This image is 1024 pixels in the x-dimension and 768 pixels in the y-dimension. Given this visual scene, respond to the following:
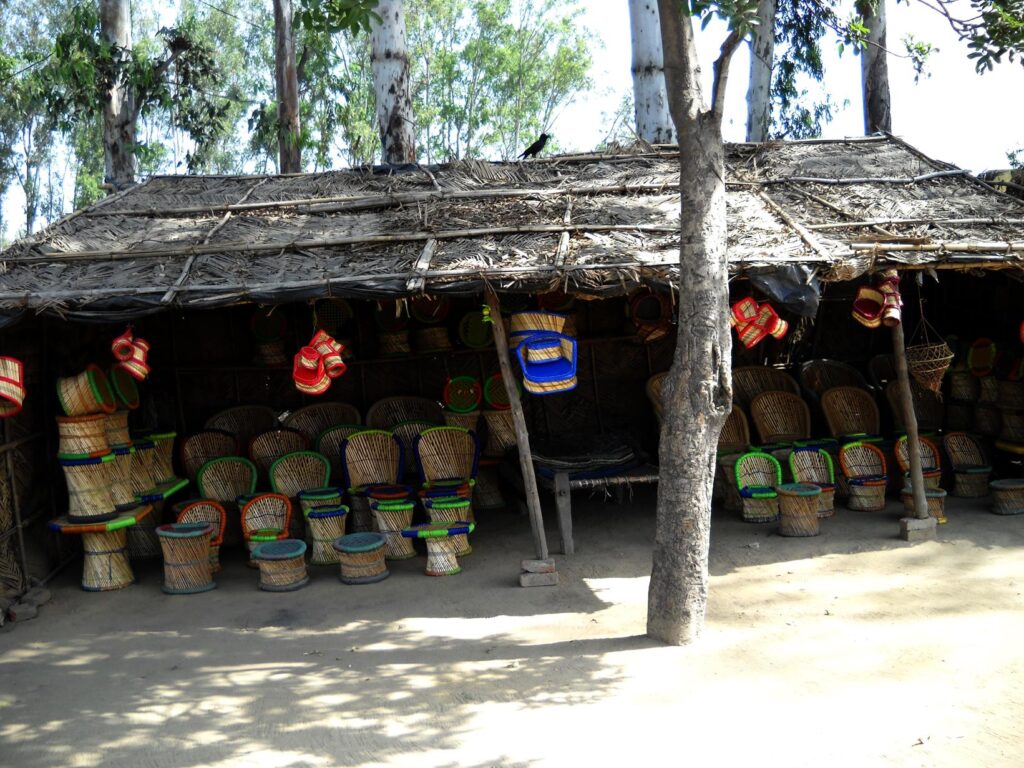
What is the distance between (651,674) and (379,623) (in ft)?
6.28

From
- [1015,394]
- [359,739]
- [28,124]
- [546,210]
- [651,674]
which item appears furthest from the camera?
[28,124]

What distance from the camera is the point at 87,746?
4.38 metres

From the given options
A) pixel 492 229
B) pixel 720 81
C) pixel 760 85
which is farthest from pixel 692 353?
pixel 760 85

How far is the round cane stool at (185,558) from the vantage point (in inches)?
264

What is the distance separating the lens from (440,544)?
6828mm

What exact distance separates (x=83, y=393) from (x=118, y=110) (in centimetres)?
837

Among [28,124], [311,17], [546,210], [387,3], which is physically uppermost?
[28,124]

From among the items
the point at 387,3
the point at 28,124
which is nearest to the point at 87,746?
the point at 387,3

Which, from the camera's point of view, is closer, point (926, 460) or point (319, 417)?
point (926, 460)

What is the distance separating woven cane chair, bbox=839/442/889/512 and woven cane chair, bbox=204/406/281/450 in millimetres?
5137

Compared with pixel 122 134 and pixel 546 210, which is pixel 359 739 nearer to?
pixel 546 210

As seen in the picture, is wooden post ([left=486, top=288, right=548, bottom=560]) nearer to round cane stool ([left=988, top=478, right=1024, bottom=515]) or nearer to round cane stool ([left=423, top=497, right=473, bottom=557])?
round cane stool ([left=423, top=497, right=473, bottom=557])

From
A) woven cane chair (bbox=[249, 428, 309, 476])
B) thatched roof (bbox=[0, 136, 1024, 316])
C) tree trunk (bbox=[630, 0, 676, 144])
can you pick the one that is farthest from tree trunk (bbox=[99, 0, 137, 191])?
tree trunk (bbox=[630, 0, 676, 144])

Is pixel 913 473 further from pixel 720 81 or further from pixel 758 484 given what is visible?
pixel 720 81
